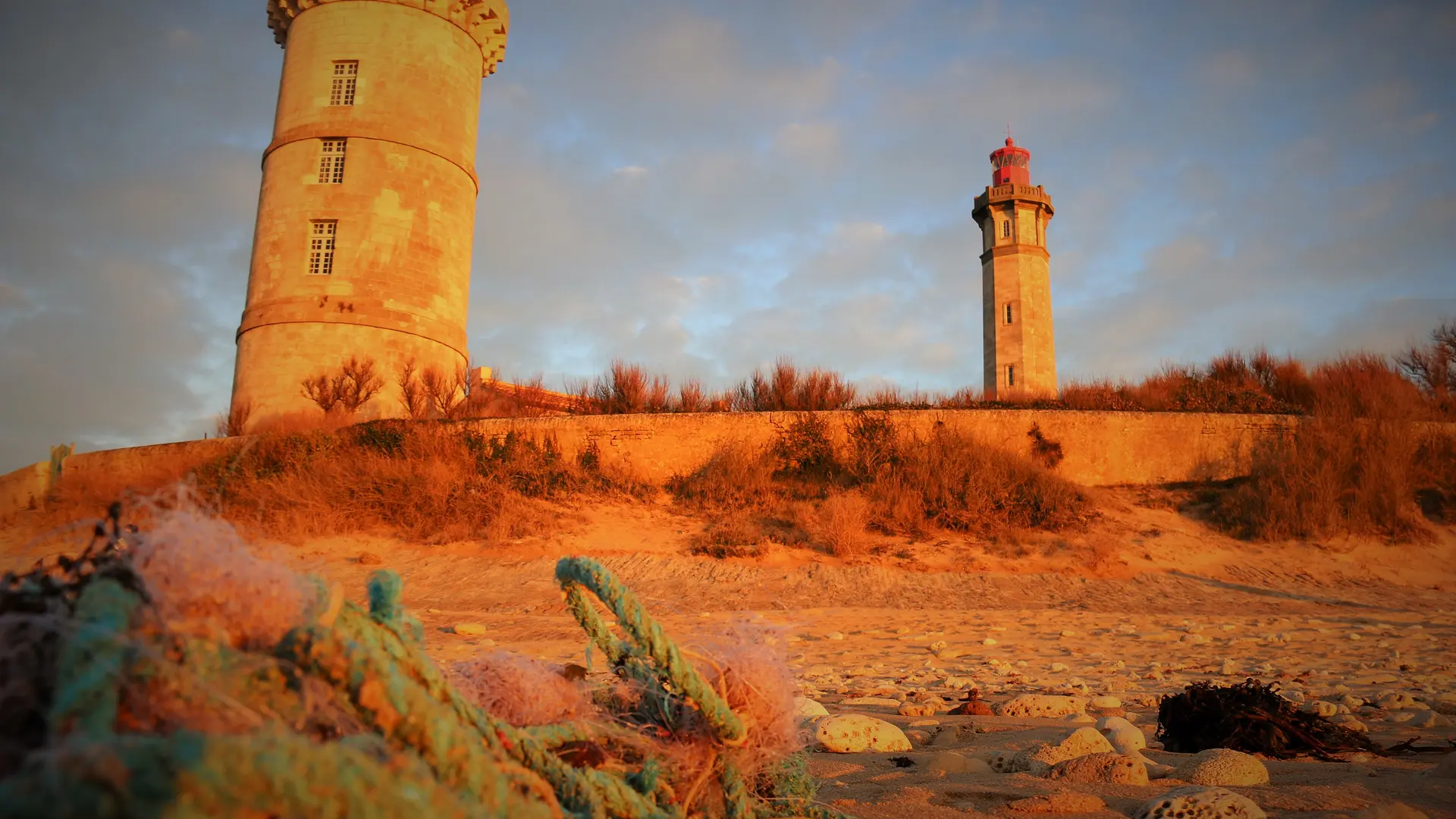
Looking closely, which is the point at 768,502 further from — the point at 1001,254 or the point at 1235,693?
the point at 1001,254

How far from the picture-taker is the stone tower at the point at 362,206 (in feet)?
65.2

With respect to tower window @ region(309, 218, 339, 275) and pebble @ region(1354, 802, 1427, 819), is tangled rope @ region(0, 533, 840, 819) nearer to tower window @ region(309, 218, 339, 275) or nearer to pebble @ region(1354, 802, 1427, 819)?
pebble @ region(1354, 802, 1427, 819)

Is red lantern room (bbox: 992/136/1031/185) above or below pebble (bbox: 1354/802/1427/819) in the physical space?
above

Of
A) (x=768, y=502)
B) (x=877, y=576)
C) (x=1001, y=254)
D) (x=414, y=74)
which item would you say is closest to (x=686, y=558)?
(x=768, y=502)

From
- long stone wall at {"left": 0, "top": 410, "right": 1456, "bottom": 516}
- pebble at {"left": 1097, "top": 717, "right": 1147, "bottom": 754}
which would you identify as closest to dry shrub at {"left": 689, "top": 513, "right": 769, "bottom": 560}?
long stone wall at {"left": 0, "top": 410, "right": 1456, "bottom": 516}

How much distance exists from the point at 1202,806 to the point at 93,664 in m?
2.62

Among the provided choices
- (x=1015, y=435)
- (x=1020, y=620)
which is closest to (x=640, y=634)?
(x=1020, y=620)

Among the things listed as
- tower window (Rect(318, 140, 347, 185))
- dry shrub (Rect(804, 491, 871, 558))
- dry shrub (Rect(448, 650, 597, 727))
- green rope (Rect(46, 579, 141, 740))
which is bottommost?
dry shrub (Rect(448, 650, 597, 727))

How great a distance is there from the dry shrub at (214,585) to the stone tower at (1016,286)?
30.0 metres

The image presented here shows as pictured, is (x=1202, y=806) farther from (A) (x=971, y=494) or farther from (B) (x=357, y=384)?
(B) (x=357, y=384)

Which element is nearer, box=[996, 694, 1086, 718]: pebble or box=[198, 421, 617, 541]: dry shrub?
box=[996, 694, 1086, 718]: pebble

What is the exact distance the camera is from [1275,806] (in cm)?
263

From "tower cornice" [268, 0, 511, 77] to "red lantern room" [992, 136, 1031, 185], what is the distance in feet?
61.8

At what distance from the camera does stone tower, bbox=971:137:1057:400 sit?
1190 inches
